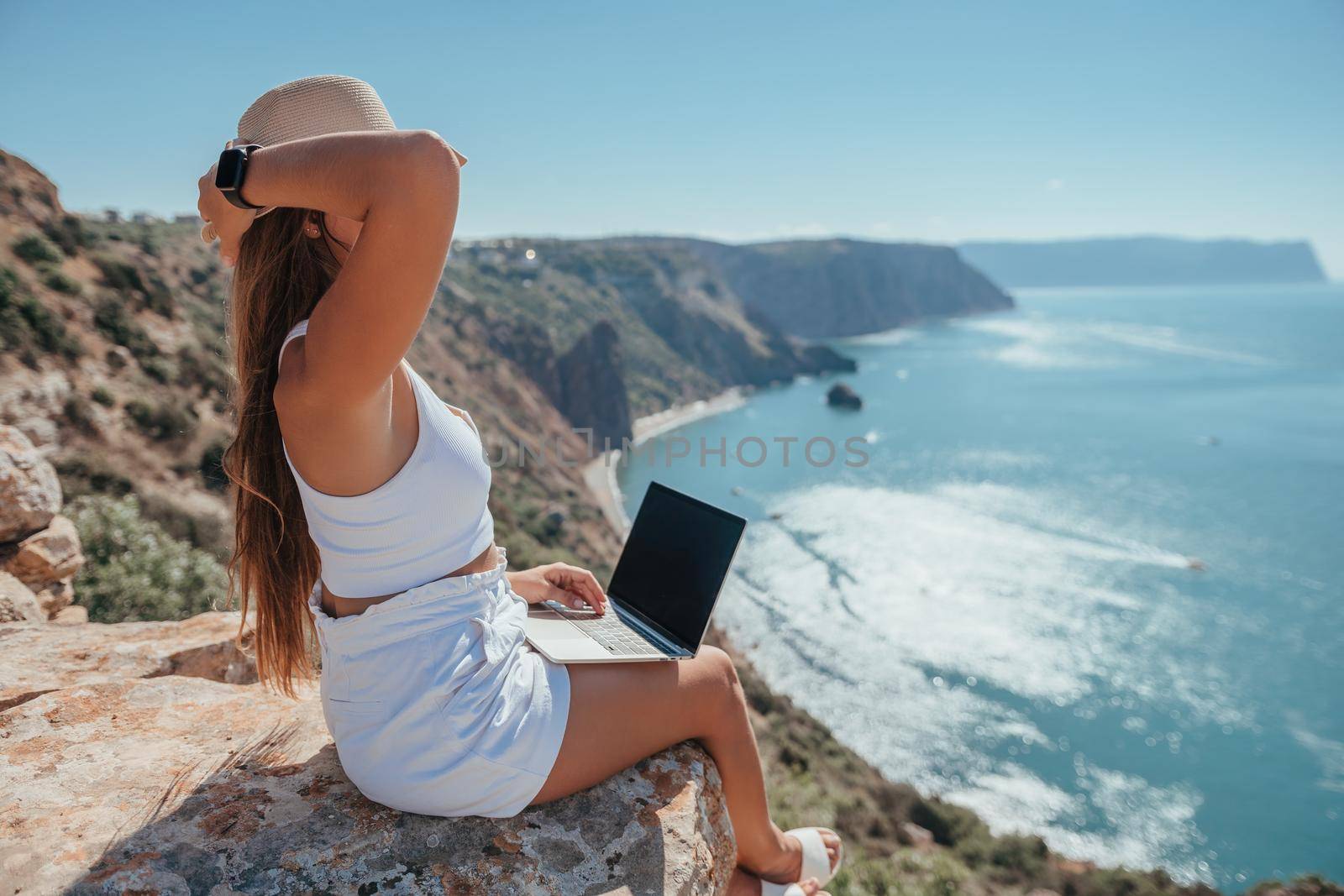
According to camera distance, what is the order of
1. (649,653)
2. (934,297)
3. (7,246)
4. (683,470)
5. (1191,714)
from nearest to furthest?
(649,653), (7,246), (1191,714), (683,470), (934,297)

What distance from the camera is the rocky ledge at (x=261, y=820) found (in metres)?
1.46

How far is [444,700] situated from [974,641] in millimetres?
29145

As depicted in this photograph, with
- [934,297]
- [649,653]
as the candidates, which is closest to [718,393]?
[649,653]

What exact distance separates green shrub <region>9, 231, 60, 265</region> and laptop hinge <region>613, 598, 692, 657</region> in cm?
1499

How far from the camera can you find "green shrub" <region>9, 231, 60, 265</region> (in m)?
12.1

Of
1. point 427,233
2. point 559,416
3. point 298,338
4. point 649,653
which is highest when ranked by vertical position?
point 427,233

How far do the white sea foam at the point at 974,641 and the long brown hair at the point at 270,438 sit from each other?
20.1 metres

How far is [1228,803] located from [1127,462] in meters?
35.8

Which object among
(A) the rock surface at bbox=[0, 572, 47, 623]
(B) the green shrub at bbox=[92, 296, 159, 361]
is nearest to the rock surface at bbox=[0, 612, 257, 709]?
(A) the rock surface at bbox=[0, 572, 47, 623]

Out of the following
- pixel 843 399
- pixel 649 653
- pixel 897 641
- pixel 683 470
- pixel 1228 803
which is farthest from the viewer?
pixel 843 399

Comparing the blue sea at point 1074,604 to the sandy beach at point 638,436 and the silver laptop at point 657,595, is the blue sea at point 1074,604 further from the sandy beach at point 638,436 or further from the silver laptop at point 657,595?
the silver laptop at point 657,595

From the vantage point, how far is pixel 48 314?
35.8ft

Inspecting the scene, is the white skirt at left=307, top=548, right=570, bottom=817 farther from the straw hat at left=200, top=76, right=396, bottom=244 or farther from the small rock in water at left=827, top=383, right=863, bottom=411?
the small rock in water at left=827, top=383, right=863, bottom=411

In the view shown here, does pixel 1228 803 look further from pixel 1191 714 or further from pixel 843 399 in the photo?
pixel 843 399
